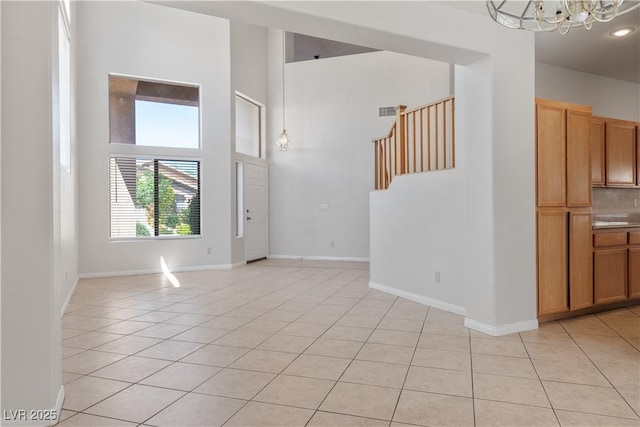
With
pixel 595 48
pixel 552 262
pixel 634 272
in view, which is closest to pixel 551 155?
pixel 552 262

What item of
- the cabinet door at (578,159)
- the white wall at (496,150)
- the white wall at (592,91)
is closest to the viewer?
the white wall at (496,150)

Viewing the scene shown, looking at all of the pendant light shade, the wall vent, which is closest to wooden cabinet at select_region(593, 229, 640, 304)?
the wall vent

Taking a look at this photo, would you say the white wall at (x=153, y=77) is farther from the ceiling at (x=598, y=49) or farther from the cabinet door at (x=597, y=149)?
the cabinet door at (x=597, y=149)

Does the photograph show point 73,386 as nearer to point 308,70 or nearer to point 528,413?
point 528,413

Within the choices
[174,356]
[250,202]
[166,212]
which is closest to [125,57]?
[166,212]

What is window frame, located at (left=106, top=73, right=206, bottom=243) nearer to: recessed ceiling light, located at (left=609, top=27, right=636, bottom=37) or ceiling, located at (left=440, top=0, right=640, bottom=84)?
ceiling, located at (left=440, top=0, right=640, bottom=84)

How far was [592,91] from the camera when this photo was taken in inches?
237

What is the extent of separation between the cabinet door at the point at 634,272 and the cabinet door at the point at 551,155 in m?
1.33

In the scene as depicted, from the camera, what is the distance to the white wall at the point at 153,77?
654 centimetres

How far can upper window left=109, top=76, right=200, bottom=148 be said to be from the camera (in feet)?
22.5

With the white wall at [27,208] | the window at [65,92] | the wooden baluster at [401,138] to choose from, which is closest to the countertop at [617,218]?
the wooden baluster at [401,138]

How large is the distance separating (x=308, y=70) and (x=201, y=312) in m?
6.50

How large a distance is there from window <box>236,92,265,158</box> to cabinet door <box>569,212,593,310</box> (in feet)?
20.9

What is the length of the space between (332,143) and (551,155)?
554 cm
